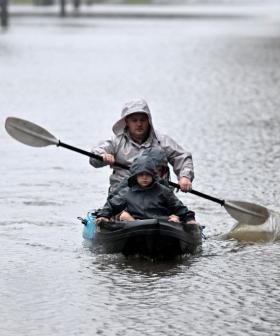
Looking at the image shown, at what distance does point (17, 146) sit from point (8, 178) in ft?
8.83

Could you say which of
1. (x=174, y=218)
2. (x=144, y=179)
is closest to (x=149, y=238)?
(x=174, y=218)

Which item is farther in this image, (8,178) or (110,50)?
(110,50)

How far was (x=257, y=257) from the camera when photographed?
34.0 ft

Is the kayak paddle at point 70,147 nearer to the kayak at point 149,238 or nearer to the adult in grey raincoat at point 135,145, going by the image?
the adult in grey raincoat at point 135,145

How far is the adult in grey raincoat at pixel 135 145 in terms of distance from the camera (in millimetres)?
10539

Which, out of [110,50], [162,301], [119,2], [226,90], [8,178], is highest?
[119,2]

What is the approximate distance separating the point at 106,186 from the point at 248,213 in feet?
10.1

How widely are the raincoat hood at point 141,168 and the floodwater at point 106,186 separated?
2.14ft

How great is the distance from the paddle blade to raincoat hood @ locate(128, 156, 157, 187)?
1.52 meters

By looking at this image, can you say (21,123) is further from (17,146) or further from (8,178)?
(17,146)

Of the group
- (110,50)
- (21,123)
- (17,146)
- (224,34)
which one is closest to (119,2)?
(224,34)

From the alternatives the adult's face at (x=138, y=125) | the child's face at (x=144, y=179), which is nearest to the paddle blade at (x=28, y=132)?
the adult's face at (x=138, y=125)

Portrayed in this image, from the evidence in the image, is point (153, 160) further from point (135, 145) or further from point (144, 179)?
point (135, 145)

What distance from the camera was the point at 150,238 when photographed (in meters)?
9.70
